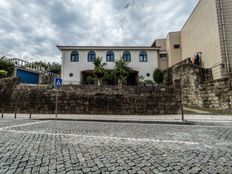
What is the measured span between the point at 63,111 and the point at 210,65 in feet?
60.1

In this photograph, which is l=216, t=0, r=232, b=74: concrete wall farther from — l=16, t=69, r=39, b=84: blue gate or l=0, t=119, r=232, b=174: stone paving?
l=16, t=69, r=39, b=84: blue gate

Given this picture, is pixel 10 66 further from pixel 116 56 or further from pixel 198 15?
pixel 198 15

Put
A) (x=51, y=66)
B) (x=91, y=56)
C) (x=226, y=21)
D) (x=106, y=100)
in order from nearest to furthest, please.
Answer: (x=106, y=100)
(x=226, y=21)
(x=91, y=56)
(x=51, y=66)

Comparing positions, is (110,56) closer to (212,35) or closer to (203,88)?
(212,35)

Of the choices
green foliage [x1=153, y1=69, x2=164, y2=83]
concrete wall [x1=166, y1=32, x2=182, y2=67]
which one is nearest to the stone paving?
green foliage [x1=153, y1=69, x2=164, y2=83]

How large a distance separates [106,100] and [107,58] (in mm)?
12610

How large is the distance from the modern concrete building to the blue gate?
29718 mm

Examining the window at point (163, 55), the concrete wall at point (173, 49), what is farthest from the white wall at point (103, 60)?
the concrete wall at point (173, 49)

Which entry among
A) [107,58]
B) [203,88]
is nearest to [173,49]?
[107,58]

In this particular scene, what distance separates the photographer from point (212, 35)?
1761cm

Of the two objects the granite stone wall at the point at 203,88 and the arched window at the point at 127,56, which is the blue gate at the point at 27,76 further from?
the granite stone wall at the point at 203,88

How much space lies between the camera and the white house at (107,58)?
25.4 m

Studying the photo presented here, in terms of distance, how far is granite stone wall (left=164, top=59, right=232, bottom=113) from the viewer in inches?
531

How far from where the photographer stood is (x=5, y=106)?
17.5 metres
